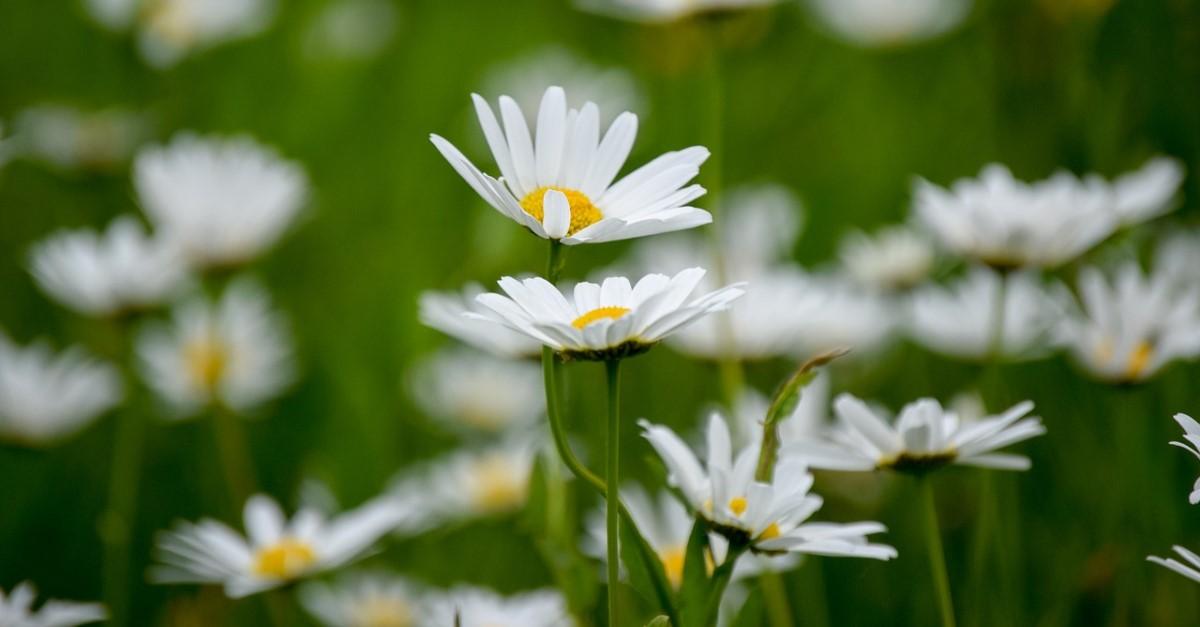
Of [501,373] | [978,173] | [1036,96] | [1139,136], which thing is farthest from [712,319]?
[1036,96]

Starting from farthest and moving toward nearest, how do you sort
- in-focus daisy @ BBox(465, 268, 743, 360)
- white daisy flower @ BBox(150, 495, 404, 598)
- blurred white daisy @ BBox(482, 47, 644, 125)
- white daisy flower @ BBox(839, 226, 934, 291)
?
1. blurred white daisy @ BBox(482, 47, 644, 125)
2. white daisy flower @ BBox(839, 226, 934, 291)
3. white daisy flower @ BBox(150, 495, 404, 598)
4. in-focus daisy @ BBox(465, 268, 743, 360)

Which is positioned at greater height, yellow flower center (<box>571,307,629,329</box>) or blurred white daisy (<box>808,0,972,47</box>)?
blurred white daisy (<box>808,0,972,47</box>)

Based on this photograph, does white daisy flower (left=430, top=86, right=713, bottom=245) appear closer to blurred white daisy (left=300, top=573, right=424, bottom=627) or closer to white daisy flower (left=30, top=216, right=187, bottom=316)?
blurred white daisy (left=300, top=573, right=424, bottom=627)

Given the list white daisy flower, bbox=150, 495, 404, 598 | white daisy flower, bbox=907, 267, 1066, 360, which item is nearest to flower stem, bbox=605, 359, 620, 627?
white daisy flower, bbox=150, 495, 404, 598

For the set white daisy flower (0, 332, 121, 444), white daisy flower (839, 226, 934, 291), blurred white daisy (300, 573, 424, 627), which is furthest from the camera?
white daisy flower (839, 226, 934, 291)

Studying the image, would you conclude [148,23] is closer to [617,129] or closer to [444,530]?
[444,530]

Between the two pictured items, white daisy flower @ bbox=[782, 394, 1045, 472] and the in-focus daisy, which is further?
white daisy flower @ bbox=[782, 394, 1045, 472]

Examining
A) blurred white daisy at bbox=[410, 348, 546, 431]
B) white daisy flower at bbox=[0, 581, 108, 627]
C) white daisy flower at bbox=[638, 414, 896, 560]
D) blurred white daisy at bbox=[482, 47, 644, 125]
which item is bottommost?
white daisy flower at bbox=[0, 581, 108, 627]
